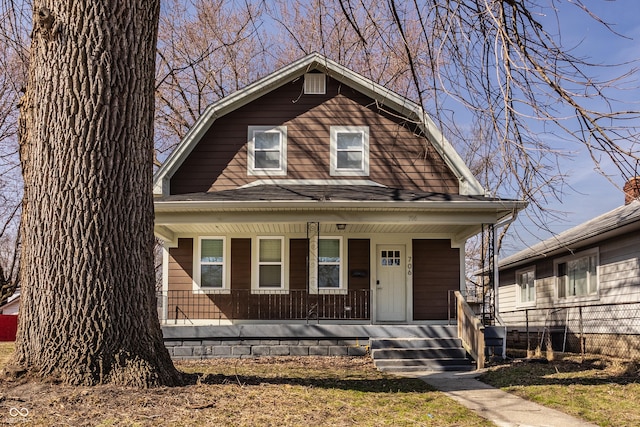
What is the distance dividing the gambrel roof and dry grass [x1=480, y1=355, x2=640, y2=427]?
Result: 187 inches

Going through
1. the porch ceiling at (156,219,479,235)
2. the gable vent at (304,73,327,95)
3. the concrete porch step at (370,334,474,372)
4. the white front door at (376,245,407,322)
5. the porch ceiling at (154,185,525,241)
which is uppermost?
the gable vent at (304,73,327,95)

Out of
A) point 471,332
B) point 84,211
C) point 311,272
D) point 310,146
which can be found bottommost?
point 471,332

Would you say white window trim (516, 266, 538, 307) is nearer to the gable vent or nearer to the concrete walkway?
the gable vent

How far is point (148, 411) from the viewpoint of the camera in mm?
4586

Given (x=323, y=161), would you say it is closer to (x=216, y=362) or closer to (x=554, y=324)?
(x=216, y=362)

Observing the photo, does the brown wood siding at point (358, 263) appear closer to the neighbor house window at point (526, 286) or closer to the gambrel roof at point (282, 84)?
the gambrel roof at point (282, 84)

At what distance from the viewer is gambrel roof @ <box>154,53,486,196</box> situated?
551 inches

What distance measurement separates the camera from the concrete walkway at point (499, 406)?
5812 mm

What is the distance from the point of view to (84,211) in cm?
512

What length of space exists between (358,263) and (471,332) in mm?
3919

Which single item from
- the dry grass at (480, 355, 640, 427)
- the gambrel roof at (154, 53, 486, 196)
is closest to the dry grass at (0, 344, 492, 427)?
the dry grass at (480, 355, 640, 427)

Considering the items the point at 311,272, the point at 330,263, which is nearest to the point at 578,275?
the point at 330,263

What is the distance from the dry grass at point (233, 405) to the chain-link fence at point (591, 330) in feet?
24.5

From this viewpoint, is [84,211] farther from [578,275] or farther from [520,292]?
[520,292]
